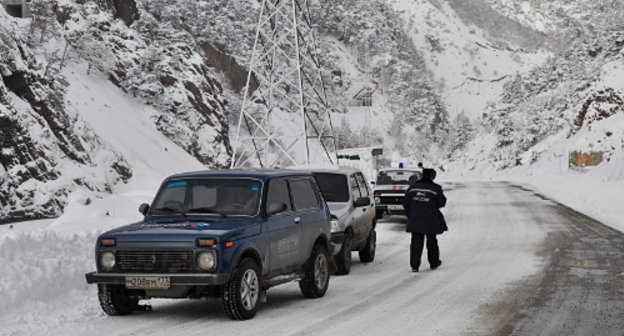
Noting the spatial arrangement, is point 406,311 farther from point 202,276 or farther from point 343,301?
point 202,276

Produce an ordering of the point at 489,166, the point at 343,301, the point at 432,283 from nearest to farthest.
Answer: the point at 343,301, the point at 432,283, the point at 489,166

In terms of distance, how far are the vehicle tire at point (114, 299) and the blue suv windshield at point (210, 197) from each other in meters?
1.10

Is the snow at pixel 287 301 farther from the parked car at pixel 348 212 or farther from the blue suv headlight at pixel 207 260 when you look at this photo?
the blue suv headlight at pixel 207 260

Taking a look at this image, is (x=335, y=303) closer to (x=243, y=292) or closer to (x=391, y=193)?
(x=243, y=292)

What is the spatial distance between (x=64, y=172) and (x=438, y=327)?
26.0m

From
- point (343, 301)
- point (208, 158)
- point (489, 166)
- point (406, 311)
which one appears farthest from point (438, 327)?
point (489, 166)

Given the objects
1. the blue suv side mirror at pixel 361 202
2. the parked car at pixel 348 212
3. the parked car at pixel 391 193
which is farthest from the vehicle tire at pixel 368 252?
the parked car at pixel 391 193

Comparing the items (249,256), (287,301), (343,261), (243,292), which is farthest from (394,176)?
(243,292)

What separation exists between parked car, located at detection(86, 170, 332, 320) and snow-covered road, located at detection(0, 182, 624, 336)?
0.34 metres

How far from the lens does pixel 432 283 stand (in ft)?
36.7

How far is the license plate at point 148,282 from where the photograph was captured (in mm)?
7791

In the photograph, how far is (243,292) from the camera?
816 cm

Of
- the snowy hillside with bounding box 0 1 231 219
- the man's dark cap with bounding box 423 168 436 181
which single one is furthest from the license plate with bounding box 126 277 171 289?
the snowy hillside with bounding box 0 1 231 219

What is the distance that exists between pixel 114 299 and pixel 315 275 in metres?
2.82
